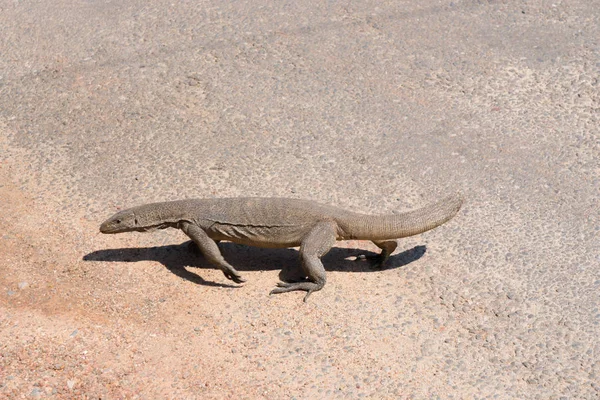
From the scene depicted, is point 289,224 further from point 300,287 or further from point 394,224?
point 394,224

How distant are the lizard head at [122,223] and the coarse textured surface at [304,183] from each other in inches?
12.5

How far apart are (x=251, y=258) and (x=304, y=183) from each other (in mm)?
1208

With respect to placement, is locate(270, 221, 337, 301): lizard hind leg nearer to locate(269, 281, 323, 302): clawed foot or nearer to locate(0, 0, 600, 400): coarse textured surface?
locate(269, 281, 323, 302): clawed foot

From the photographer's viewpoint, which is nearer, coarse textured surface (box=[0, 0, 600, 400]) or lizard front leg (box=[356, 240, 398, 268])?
coarse textured surface (box=[0, 0, 600, 400])

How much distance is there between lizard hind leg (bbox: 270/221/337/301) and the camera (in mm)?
6359

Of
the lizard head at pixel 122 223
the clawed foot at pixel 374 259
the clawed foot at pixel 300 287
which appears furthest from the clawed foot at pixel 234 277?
the clawed foot at pixel 374 259

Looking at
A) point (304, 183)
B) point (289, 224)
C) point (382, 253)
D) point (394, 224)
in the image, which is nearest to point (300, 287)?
point (289, 224)

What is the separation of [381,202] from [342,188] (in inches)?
17.9

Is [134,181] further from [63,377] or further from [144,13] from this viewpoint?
[144,13]

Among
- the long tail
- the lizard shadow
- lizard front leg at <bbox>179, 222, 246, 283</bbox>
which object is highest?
the long tail

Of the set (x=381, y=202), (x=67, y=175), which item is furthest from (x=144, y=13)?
(x=381, y=202)

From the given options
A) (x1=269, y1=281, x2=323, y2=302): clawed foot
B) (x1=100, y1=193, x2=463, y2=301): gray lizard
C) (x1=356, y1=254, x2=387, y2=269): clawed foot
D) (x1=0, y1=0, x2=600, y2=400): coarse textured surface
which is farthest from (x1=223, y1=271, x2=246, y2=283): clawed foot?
(x1=356, y1=254, x2=387, y2=269): clawed foot

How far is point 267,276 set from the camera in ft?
22.0

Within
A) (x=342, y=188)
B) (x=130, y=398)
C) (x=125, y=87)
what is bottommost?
(x=130, y=398)
